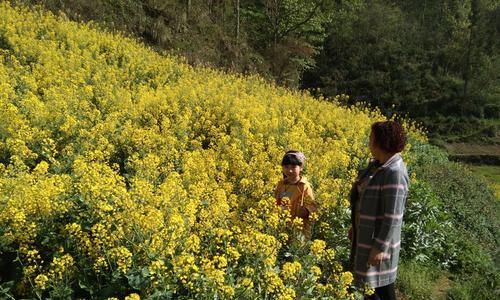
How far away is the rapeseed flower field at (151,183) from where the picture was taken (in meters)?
Result: 3.42

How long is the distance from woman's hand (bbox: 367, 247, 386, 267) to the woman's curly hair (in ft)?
2.74

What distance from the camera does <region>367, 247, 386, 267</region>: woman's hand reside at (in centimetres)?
372

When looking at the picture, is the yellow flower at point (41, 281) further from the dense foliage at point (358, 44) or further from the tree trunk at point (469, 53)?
the tree trunk at point (469, 53)

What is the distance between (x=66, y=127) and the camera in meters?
6.19

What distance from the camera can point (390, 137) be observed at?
3701 millimetres

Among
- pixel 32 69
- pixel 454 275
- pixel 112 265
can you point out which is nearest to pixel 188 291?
pixel 112 265

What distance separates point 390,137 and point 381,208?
61 cm

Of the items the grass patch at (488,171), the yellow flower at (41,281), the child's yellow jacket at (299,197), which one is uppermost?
the child's yellow jacket at (299,197)

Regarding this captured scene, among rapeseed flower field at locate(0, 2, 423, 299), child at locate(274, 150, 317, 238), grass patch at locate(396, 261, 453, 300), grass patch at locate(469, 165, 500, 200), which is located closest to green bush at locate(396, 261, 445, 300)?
grass patch at locate(396, 261, 453, 300)

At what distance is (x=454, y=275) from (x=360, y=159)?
2.66m

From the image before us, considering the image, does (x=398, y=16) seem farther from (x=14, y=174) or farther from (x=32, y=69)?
(x=14, y=174)

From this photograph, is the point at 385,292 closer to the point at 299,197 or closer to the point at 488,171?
the point at 299,197

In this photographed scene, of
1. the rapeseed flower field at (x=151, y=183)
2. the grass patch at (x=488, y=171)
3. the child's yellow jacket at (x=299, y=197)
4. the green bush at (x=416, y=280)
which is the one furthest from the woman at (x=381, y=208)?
the grass patch at (x=488, y=171)

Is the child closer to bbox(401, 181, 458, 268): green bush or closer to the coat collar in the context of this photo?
the coat collar
